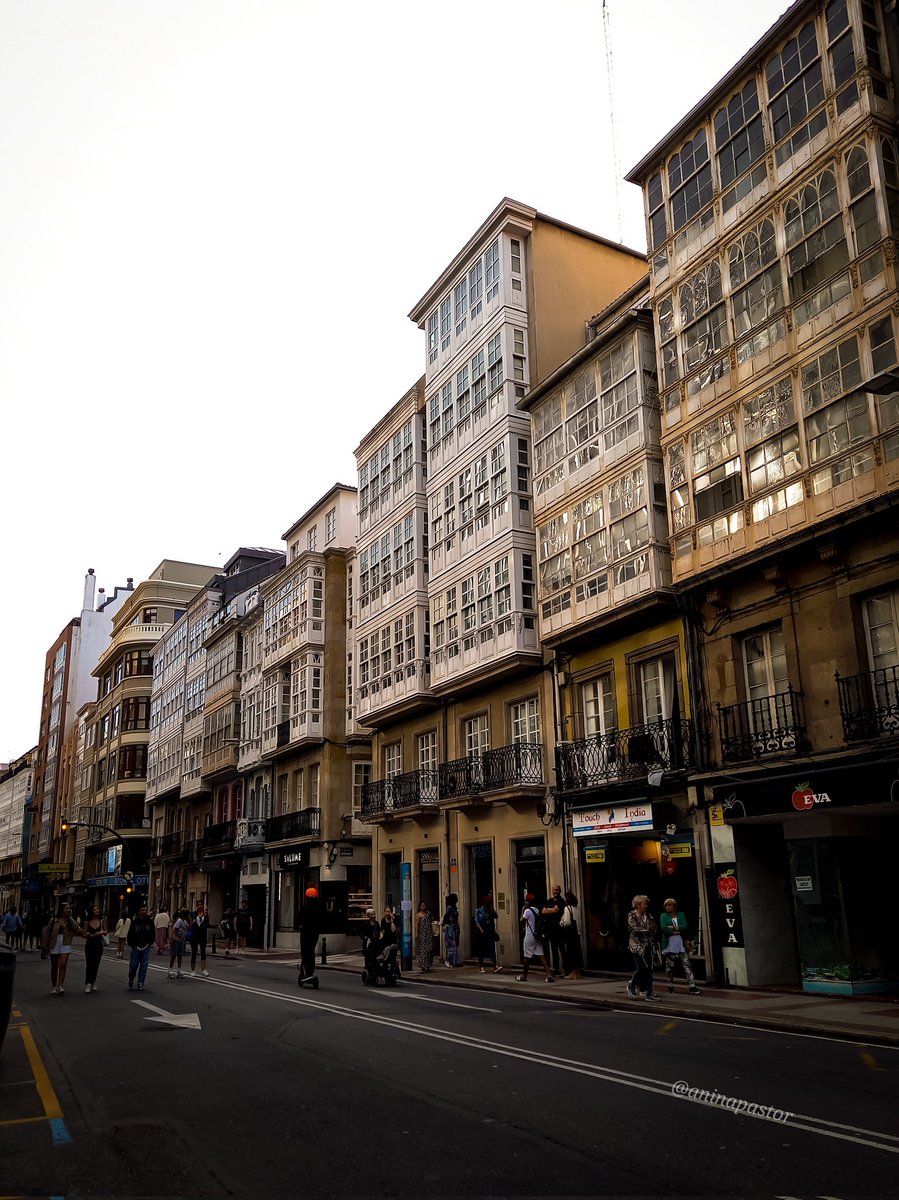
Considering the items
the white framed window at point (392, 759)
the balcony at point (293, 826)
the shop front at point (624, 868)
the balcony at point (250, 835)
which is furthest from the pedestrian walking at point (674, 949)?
the balcony at point (250, 835)

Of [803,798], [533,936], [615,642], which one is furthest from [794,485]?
[533,936]

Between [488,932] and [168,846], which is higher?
[168,846]

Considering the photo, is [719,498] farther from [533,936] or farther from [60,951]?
[60,951]

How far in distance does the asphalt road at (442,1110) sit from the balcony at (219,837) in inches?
1524

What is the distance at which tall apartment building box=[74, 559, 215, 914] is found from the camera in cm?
7325

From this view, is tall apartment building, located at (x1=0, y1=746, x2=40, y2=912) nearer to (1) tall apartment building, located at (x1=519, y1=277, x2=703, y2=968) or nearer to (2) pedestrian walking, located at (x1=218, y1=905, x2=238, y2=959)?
(2) pedestrian walking, located at (x1=218, y1=905, x2=238, y2=959)

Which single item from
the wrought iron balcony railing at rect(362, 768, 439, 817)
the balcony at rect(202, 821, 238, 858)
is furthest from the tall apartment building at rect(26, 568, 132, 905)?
the wrought iron balcony railing at rect(362, 768, 439, 817)

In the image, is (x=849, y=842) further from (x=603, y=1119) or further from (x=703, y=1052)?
(x=603, y=1119)

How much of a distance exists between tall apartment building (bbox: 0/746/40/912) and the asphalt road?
4431 inches

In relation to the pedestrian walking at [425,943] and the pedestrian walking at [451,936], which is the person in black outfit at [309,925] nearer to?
the pedestrian walking at [425,943]

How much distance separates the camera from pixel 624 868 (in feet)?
82.7

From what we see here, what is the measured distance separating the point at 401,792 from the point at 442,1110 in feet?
89.7

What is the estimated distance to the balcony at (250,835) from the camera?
4856 centimetres

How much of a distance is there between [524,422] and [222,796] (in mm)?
35110
